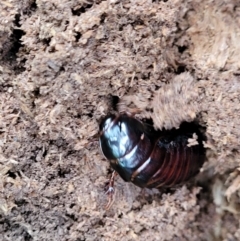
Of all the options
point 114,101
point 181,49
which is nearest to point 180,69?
point 181,49

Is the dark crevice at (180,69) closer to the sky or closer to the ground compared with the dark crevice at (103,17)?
closer to the ground

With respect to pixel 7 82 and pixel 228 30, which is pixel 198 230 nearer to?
pixel 228 30

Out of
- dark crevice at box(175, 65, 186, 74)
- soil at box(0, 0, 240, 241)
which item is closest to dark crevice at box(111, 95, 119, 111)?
soil at box(0, 0, 240, 241)

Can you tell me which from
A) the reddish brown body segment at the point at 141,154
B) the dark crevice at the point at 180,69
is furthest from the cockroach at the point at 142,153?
the dark crevice at the point at 180,69

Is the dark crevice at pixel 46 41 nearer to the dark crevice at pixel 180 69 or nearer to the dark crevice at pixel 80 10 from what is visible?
the dark crevice at pixel 80 10

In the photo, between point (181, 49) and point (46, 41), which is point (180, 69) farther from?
point (46, 41)

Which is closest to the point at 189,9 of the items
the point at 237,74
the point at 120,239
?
the point at 237,74

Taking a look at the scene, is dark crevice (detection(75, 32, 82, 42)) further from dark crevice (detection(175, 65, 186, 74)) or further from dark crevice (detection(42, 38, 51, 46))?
dark crevice (detection(175, 65, 186, 74))
